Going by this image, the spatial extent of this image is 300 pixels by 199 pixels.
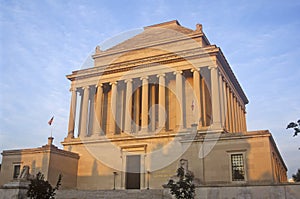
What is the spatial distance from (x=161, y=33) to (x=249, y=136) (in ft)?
81.5

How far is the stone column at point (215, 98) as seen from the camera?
34.2m

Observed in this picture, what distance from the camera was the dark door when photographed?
35406mm

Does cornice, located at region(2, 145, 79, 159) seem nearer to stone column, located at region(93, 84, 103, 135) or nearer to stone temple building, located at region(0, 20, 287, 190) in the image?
stone temple building, located at region(0, 20, 287, 190)

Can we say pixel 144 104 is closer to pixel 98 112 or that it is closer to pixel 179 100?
pixel 179 100

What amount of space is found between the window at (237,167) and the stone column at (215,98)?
8.10 m

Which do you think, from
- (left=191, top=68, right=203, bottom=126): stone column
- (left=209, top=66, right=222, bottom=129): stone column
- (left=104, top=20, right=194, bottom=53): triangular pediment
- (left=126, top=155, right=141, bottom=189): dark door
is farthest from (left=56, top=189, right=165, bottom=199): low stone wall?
(left=104, top=20, right=194, bottom=53): triangular pediment

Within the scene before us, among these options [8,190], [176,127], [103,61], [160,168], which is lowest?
[8,190]

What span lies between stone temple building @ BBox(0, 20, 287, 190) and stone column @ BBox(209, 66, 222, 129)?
0.11m

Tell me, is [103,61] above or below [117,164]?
above

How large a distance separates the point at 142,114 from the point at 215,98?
8484 mm

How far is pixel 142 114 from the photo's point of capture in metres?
38.6

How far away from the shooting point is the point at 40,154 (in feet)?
111

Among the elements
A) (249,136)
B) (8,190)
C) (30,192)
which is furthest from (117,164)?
(30,192)

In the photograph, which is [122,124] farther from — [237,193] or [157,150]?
[237,193]
